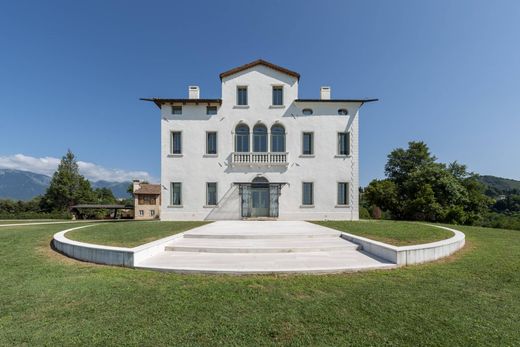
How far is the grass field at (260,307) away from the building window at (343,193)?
1295cm

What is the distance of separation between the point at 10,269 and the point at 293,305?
7511 millimetres

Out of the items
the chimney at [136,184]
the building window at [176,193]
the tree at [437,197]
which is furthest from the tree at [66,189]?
the tree at [437,197]

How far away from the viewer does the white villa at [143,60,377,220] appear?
62.9 feet

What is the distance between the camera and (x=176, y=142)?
773 inches

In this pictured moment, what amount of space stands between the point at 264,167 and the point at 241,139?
2990mm

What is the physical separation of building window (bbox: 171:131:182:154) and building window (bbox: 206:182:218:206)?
368cm

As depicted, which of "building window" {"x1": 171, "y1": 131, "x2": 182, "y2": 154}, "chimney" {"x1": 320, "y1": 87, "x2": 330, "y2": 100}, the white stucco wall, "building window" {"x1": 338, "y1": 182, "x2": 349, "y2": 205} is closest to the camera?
the white stucco wall

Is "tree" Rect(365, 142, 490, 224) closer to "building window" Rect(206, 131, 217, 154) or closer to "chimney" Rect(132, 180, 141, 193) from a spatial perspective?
"building window" Rect(206, 131, 217, 154)

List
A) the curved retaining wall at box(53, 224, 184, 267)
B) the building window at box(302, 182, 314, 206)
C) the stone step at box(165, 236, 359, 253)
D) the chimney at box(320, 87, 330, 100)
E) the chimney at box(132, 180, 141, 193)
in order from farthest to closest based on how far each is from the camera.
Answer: the chimney at box(132, 180, 141, 193) → the chimney at box(320, 87, 330, 100) → the building window at box(302, 182, 314, 206) → the stone step at box(165, 236, 359, 253) → the curved retaining wall at box(53, 224, 184, 267)

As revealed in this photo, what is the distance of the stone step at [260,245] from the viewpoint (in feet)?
26.9

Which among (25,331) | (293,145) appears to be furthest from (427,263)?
(293,145)

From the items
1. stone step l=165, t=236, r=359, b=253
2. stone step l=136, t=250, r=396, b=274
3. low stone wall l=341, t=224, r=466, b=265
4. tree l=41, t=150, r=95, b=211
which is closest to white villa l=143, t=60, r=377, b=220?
stone step l=165, t=236, r=359, b=253

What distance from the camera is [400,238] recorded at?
928 cm

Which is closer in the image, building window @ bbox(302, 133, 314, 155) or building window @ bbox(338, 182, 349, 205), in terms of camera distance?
building window @ bbox(338, 182, 349, 205)
